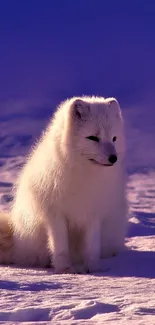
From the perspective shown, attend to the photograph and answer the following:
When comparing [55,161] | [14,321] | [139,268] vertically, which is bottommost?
[14,321]

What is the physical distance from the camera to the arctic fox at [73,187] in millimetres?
4375

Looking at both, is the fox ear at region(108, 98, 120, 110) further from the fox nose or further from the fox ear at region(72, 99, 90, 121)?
the fox nose

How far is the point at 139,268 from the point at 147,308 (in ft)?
5.96

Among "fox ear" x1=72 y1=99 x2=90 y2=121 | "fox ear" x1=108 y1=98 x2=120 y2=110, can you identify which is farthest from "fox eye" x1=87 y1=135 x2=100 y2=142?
"fox ear" x1=108 y1=98 x2=120 y2=110

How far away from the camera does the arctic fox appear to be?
438 centimetres

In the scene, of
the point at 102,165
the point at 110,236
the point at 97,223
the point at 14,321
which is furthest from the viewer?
the point at 110,236

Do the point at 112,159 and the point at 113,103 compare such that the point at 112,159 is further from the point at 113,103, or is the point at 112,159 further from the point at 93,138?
the point at 113,103

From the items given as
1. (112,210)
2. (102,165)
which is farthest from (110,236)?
(102,165)

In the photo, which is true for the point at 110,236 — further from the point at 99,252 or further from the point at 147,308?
the point at 147,308

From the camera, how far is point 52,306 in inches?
108

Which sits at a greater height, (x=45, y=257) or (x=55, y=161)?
(x=55, y=161)

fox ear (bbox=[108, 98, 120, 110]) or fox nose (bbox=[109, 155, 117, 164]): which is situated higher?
fox ear (bbox=[108, 98, 120, 110])

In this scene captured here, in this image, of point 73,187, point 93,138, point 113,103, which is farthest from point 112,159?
point 113,103

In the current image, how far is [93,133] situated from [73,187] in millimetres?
467
